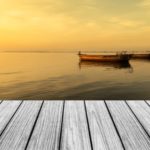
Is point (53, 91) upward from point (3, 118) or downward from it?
upward

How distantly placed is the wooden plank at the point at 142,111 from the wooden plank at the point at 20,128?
1213 millimetres

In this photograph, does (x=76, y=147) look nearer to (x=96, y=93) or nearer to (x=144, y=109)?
(x=144, y=109)

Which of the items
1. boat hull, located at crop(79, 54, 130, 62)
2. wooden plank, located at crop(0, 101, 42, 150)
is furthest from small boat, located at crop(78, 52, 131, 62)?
wooden plank, located at crop(0, 101, 42, 150)

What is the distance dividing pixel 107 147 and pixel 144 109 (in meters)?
1.30

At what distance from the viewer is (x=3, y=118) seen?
3191 mm

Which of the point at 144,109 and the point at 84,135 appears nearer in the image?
the point at 84,135

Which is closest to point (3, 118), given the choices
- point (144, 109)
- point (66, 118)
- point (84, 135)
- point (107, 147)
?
point (66, 118)

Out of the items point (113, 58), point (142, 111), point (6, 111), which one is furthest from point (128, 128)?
point (113, 58)

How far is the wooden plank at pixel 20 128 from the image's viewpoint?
2.47 m

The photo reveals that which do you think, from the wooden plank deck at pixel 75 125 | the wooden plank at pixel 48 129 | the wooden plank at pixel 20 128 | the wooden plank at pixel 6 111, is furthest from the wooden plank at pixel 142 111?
the wooden plank at pixel 6 111

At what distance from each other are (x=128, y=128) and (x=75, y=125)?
0.56 m

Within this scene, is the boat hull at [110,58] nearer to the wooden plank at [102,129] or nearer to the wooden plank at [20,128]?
the wooden plank at [102,129]

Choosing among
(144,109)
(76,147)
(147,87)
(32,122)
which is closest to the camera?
(76,147)

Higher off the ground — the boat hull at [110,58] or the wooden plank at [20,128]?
the boat hull at [110,58]
